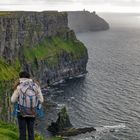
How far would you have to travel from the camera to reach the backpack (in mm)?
19234

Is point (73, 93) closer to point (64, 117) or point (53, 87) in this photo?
point (53, 87)

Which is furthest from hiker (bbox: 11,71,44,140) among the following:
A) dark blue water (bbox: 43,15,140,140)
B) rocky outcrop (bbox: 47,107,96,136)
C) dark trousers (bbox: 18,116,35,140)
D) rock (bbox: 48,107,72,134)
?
rock (bbox: 48,107,72,134)

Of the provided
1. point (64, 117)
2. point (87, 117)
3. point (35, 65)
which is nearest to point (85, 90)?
point (35, 65)

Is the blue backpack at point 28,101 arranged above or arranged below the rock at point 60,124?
above

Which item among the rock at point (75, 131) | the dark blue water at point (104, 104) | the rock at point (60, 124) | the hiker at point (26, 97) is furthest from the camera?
the rock at point (60, 124)

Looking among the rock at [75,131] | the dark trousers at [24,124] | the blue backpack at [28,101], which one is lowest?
the rock at [75,131]

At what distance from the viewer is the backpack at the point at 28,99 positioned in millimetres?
19234

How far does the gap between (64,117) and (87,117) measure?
13300 millimetres

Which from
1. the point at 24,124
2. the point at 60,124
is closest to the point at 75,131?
the point at 60,124

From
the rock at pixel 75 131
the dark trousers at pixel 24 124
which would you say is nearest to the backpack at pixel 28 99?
the dark trousers at pixel 24 124

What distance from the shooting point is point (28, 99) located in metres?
19.3

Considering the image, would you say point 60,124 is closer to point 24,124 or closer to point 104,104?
point 104,104

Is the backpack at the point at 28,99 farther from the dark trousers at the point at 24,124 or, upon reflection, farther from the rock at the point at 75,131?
the rock at the point at 75,131

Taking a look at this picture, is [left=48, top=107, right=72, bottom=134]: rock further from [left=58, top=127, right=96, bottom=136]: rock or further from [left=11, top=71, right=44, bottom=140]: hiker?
[left=11, top=71, right=44, bottom=140]: hiker
